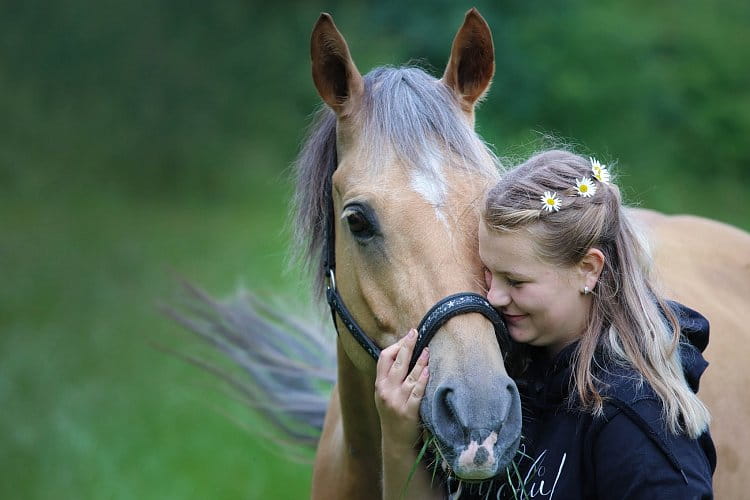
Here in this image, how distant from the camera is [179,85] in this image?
11.0 m

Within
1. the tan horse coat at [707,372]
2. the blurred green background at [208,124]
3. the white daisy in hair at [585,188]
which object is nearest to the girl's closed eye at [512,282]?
the white daisy in hair at [585,188]

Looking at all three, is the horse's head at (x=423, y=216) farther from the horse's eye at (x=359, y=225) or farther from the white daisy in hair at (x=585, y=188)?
the white daisy in hair at (x=585, y=188)

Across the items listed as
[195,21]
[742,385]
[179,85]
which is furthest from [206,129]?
[742,385]

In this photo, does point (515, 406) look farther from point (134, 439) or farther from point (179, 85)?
point (179, 85)

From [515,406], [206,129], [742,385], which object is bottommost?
[206,129]

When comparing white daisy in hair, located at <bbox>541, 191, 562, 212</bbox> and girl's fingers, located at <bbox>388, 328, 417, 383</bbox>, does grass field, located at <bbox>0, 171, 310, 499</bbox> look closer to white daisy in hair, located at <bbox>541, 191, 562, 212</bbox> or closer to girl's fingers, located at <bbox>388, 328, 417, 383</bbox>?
girl's fingers, located at <bbox>388, 328, 417, 383</bbox>

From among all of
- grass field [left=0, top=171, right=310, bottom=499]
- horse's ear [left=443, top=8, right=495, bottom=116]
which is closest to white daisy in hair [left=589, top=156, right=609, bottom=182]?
horse's ear [left=443, top=8, right=495, bottom=116]

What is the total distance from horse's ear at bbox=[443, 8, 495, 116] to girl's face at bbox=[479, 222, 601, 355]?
0.62m

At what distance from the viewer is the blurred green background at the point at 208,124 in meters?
9.19

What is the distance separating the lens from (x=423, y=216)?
6.86 feet

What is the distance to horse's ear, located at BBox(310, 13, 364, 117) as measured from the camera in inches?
94.6

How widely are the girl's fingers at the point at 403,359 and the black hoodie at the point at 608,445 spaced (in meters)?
0.32

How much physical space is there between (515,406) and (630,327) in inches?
14.7

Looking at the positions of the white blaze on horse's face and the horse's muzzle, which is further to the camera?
the white blaze on horse's face
